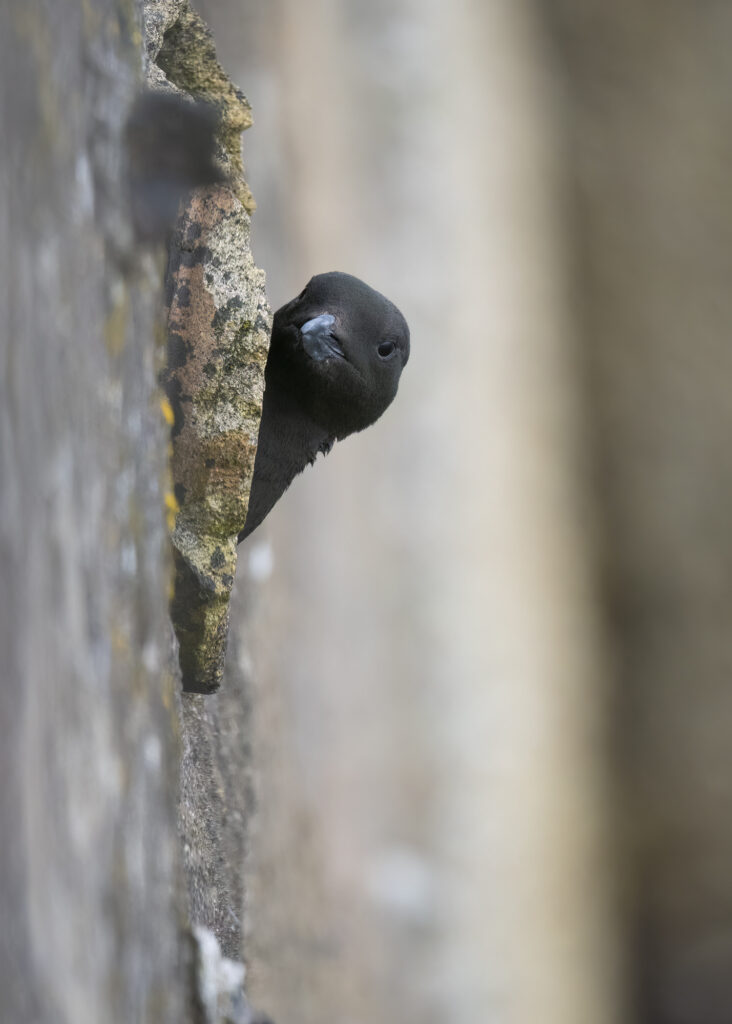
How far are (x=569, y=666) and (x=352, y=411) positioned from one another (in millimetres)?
5755

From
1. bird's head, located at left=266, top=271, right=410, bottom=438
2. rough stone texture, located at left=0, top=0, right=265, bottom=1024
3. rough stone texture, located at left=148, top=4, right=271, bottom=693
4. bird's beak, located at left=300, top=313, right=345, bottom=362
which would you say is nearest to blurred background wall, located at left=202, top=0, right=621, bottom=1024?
bird's head, located at left=266, top=271, right=410, bottom=438

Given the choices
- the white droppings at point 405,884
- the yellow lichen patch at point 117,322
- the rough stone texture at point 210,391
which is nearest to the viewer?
the yellow lichen patch at point 117,322

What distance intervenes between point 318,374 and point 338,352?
68 millimetres

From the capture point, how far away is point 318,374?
→ 2887 millimetres

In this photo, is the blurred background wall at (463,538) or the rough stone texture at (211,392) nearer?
the rough stone texture at (211,392)

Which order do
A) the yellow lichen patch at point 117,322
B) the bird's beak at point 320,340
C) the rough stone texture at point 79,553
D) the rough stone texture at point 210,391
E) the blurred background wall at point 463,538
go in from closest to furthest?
the rough stone texture at point 79,553 < the yellow lichen patch at point 117,322 < the rough stone texture at point 210,391 < the bird's beak at point 320,340 < the blurred background wall at point 463,538

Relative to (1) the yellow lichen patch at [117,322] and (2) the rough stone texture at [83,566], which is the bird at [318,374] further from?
(1) the yellow lichen patch at [117,322]

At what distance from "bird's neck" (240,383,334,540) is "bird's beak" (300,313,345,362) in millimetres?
133

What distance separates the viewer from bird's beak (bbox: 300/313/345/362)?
2852mm

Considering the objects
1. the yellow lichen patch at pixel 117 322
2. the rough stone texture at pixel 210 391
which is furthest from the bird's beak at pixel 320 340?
the yellow lichen patch at pixel 117 322

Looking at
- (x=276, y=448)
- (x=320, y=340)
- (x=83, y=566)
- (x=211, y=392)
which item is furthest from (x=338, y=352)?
(x=83, y=566)

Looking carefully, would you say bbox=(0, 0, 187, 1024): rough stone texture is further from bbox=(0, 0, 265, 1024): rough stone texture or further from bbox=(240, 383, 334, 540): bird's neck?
bbox=(240, 383, 334, 540): bird's neck

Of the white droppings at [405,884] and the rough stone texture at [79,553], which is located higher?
the rough stone texture at [79,553]

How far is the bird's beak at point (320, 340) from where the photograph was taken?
2852 millimetres
